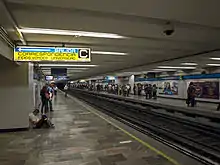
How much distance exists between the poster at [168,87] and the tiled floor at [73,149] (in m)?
17.9

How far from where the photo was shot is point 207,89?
65.6ft

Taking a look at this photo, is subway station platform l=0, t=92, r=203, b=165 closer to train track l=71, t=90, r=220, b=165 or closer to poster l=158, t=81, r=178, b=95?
train track l=71, t=90, r=220, b=165

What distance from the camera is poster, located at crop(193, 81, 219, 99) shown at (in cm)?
1891

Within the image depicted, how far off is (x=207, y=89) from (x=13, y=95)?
1720cm

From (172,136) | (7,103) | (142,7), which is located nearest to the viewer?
(142,7)

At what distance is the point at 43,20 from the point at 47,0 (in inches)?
53.1

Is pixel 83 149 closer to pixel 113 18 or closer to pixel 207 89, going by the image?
pixel 113 18

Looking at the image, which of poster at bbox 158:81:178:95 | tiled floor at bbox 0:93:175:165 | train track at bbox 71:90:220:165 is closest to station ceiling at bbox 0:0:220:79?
tiled floor at bbox 0:93:175:165

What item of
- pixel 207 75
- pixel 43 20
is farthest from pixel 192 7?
pixel 207 75

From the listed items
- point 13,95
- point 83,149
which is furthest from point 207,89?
point 13,95

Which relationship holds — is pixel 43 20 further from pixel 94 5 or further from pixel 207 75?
pixel 207 75

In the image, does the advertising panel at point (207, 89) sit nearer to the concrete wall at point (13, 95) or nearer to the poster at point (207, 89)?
the poster at point (207, 89)

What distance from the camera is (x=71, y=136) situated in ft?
24.4

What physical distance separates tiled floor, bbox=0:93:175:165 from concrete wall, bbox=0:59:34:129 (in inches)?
20.8
